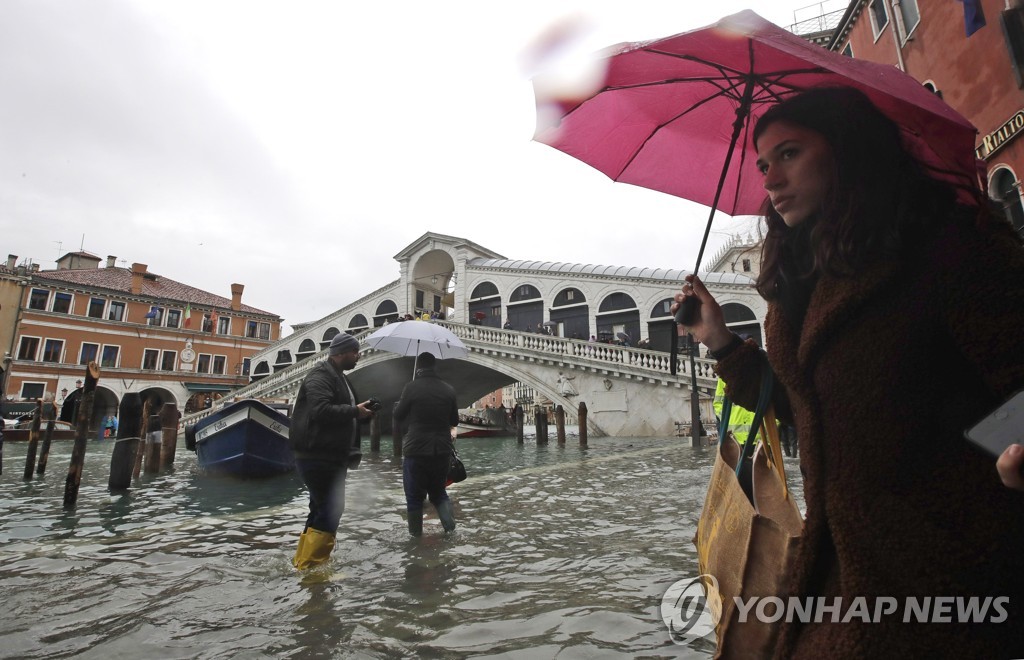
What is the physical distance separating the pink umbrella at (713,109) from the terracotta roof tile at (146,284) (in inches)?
1574

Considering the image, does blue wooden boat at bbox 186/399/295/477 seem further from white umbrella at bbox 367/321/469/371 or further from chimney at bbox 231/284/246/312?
chimney at bbox 231/284/246/312

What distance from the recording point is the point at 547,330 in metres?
26.6

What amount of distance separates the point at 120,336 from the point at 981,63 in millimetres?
41892

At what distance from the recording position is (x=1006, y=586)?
2.93 ft

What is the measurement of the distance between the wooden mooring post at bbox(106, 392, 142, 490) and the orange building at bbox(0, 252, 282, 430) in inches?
961

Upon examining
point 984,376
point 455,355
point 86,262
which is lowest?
point 984,376

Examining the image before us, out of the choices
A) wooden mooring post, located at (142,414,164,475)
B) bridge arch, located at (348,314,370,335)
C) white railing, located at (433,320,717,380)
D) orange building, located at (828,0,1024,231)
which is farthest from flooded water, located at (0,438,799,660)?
bridge arch, located at (348,314,370,335)

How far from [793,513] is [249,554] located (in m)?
4.54

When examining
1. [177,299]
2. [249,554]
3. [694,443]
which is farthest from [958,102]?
[177,299]

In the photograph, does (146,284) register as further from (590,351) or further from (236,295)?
(590,351)

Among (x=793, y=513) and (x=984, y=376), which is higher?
(x=984, y=376)

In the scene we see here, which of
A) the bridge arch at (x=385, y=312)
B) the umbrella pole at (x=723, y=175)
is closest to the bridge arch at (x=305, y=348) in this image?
the bridge arch at (x=385, y=312)

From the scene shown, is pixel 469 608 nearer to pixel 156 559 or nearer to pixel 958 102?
pixel 156 559

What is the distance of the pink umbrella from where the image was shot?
138cm
